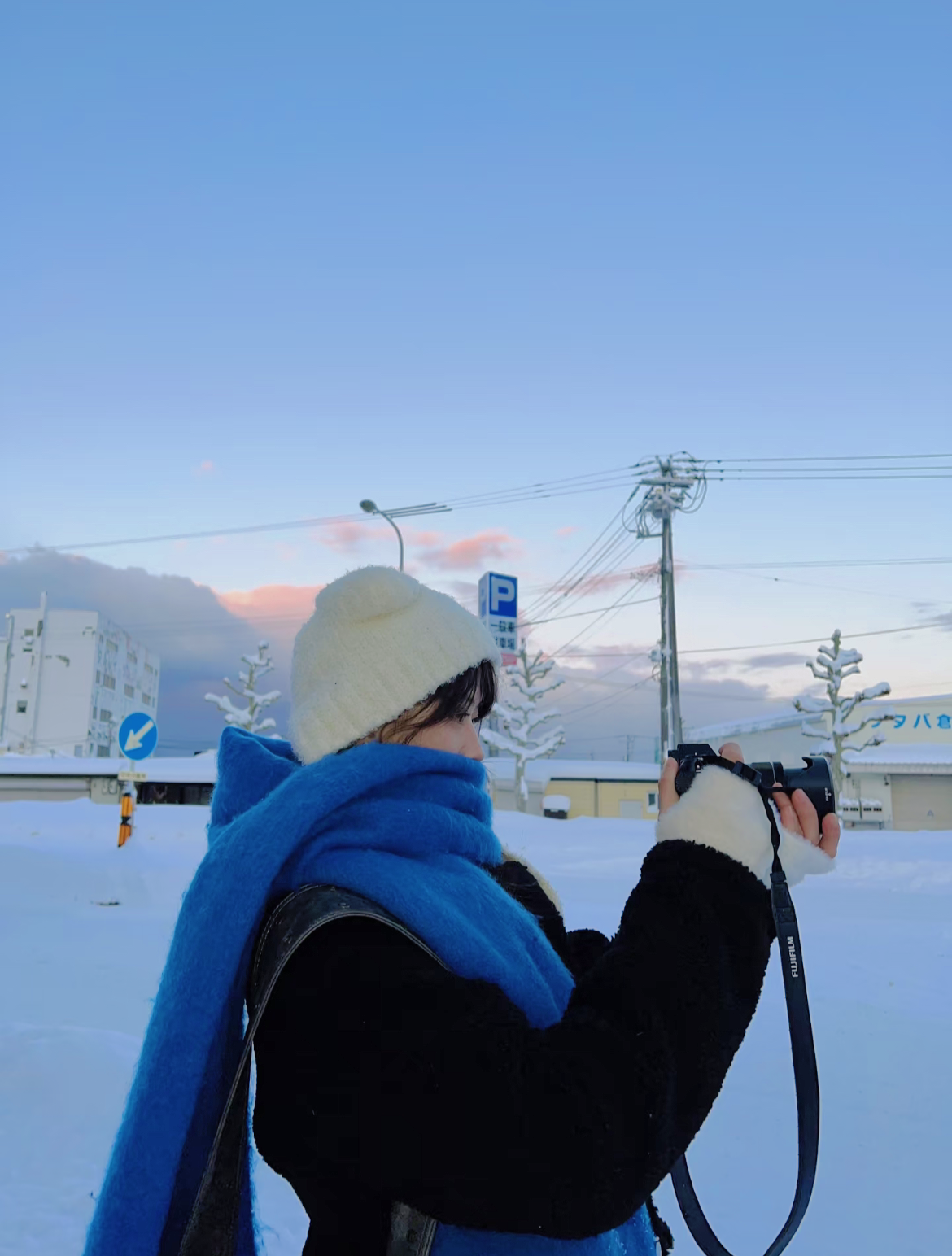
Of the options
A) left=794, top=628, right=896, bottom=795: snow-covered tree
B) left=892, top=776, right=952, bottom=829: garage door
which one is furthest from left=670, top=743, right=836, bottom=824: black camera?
left=892, top=776, right=952, bottom=829: garage door

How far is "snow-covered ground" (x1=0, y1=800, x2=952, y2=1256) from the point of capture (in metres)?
3.31

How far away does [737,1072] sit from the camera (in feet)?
16.3

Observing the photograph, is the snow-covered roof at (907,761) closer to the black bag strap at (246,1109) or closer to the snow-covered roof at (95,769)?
the snow-covered roof at (95,769)

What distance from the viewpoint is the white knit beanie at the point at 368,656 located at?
4.60ft

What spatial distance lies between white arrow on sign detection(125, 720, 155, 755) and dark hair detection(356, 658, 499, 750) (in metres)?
11.4

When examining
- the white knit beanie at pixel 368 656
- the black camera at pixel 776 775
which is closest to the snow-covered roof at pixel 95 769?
the white knit beanie at pixel 368 656

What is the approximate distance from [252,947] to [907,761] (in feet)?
136

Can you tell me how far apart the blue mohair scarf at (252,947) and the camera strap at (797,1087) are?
0.63 ft

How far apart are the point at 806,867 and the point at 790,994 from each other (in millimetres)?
239

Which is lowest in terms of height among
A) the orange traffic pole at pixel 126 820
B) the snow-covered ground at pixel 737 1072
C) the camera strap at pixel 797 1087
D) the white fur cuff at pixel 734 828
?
the snow-covered ground at pixel 737 1072

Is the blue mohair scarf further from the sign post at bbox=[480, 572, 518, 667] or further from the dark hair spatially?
the sign post at bbox=[480, 572, 518, 667]

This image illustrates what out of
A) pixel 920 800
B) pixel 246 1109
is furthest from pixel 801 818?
pixel 920 800

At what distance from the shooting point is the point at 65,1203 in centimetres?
304

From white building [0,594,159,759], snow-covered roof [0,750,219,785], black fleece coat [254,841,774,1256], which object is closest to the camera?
black fleece coat [254,841,774,1256]
